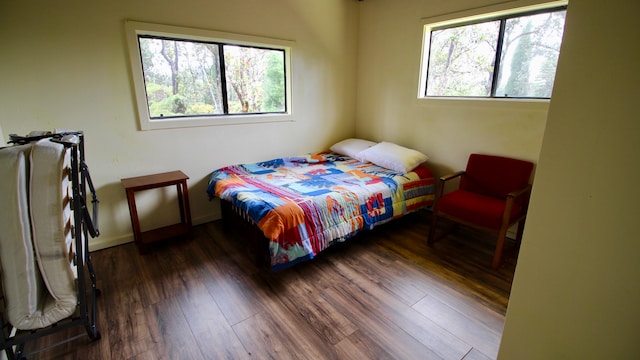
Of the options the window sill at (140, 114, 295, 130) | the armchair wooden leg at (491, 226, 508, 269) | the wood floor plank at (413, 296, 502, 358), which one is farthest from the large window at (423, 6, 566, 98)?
the wood floor plank at (413, 296, 502, 358)

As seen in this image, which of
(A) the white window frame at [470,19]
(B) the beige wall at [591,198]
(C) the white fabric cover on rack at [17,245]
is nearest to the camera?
(B) the beige wall at [591,198]

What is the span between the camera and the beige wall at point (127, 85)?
2193mm

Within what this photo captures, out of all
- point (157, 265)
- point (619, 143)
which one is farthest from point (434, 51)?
point (157, 265)

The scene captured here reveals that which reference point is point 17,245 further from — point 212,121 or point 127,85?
point 212,121

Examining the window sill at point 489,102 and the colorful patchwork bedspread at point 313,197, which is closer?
the colorful patchwork bedspread at point 313,197

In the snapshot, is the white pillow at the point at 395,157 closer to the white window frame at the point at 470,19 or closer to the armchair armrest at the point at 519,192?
the white window frame at the point at 470,19

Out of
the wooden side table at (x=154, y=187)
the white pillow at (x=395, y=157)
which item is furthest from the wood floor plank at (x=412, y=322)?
the wooden side table at (x=154, y=187)

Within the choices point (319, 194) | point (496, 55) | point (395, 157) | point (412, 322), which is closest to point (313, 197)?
point (319, 194)

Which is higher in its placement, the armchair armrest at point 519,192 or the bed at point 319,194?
the armchair armrest at point 519,192

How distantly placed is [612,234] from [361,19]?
3.86 m

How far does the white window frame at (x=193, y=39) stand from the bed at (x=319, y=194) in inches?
20.0

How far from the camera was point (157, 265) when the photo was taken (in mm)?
2447

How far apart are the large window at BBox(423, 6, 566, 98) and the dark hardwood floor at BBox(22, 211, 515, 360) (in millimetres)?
1480

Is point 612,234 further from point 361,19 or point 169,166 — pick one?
point 361,19
